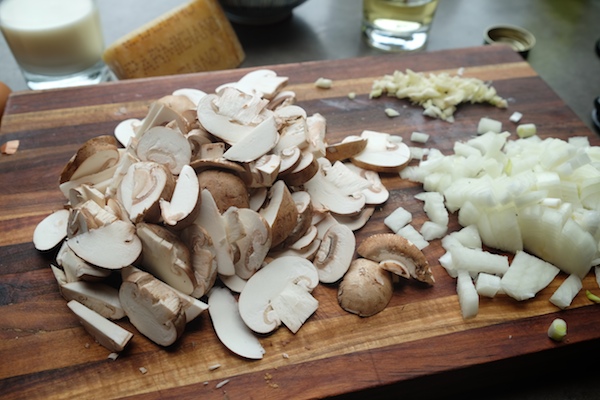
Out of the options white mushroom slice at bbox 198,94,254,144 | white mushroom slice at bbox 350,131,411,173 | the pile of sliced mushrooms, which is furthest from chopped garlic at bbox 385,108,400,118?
white mushroom slice at bbox 198,94,254,144

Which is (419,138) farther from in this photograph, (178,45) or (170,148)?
(178,45)

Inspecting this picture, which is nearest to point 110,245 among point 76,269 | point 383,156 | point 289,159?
point 76,269

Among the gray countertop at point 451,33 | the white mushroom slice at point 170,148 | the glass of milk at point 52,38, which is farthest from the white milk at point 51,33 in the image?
the white mushroom slice at point 170,148

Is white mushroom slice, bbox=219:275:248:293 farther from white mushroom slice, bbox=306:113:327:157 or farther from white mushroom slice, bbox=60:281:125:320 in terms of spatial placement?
white mushroom slice, bbox=306:113:327:157

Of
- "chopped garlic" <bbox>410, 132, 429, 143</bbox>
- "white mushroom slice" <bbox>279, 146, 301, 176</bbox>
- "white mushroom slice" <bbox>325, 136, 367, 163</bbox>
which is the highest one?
"white mushroom slice" <bbox>279, 146, 301, 176</bbox>

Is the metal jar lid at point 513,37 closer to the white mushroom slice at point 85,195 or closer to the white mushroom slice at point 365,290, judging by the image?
the white mushroom slice at point 365,290

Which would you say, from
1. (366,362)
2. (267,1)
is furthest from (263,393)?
(267,1)
